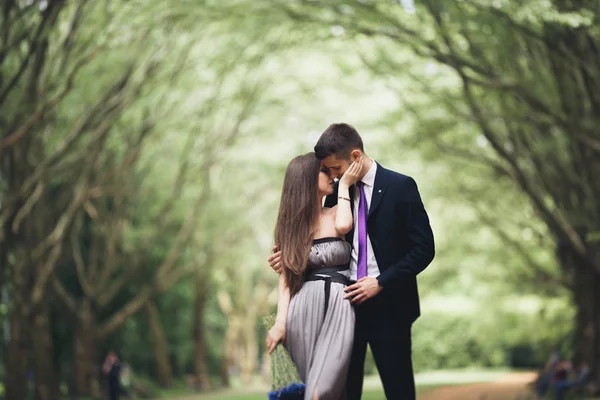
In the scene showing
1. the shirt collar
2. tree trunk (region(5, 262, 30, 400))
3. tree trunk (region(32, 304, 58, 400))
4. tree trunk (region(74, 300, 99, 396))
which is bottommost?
tree trunk (region(74, 300, 99, 396))

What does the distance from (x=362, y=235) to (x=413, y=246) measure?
0.91ft

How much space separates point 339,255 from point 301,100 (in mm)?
24631

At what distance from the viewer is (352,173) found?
17.2 ft

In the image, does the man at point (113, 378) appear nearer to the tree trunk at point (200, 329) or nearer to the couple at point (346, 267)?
the tree trunk at point (200, 329)

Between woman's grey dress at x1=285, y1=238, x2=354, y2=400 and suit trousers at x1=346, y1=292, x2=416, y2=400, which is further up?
woman's grey dress at x1=285, y1=238, x2=354, y2=400

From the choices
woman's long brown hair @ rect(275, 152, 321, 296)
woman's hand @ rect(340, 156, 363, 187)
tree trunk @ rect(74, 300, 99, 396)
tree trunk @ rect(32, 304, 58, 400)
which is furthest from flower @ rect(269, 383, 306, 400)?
tree trunk @ rect(74, 300, 99, 396)

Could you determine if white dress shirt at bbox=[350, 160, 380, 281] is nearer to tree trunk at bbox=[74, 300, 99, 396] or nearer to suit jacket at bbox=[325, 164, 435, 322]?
suit jacket at bbox=[325, 164, 435, 322]

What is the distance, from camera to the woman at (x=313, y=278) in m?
5.08

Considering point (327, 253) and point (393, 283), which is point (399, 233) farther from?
point (327, 253)

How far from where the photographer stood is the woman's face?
5293mm

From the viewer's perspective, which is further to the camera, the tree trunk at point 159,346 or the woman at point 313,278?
the tree trunk at point 159,346

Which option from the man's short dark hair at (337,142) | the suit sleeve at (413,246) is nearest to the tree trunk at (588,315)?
the suit sleeve at (413,246)

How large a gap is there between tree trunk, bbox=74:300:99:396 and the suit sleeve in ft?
70.9

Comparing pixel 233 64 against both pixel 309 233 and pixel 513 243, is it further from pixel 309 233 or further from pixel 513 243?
pixel 309 233
